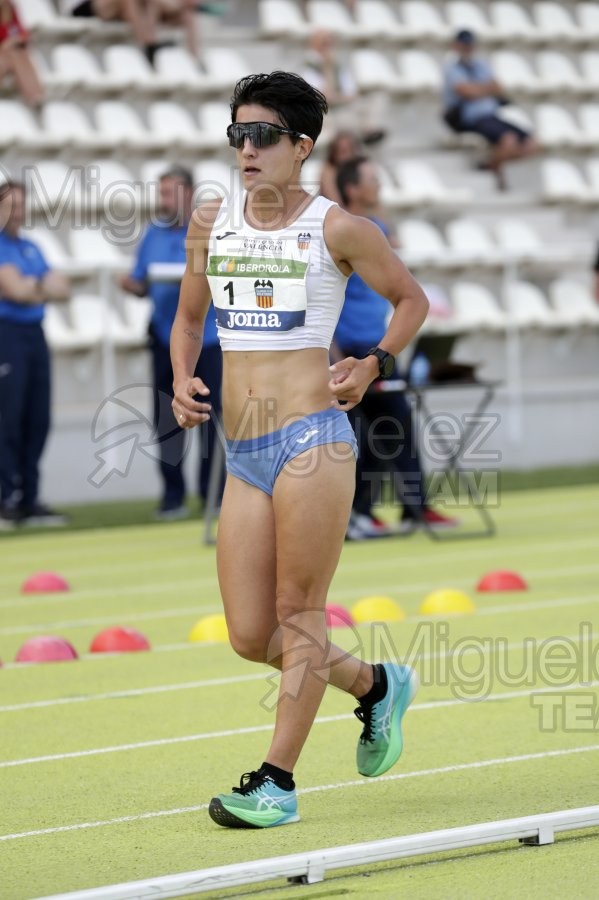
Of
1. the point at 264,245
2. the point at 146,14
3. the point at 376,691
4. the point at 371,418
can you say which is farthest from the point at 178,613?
the point at 146,14

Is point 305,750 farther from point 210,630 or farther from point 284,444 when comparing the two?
point 210,630

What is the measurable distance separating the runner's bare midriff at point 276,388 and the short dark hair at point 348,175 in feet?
20.6

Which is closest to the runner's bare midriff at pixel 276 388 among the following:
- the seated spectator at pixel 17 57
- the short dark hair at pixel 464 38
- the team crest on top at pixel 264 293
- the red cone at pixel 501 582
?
the team crest on top at pixel 264 293

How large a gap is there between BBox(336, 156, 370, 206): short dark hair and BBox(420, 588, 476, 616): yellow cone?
3333 mm

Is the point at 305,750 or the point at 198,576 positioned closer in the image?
the point at 305,750

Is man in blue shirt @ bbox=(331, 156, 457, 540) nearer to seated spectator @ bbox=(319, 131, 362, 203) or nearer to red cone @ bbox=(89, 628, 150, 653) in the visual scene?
seated spectator @ bbox=(319, 131, 362, 203)

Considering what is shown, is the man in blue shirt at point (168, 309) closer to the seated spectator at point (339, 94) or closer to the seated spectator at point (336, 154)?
the seated spectator at point (336, 154)

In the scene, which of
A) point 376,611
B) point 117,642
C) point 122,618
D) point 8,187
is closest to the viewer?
point 117,642

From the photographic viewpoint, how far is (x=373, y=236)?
452 centimetres

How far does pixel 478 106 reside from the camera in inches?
774

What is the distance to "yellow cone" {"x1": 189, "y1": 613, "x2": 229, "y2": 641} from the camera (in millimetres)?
7902

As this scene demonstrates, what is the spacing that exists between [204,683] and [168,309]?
6158mm

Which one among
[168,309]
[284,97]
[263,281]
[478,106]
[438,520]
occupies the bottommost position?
[438,520]

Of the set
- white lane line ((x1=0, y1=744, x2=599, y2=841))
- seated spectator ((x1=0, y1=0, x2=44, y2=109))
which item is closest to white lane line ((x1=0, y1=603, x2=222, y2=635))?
white lane line ((x1=0, y1=744, x2=599, y2=841))
